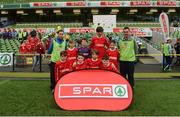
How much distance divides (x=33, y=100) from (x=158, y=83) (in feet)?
16.6

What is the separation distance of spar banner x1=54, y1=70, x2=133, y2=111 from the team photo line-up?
0.93 metres

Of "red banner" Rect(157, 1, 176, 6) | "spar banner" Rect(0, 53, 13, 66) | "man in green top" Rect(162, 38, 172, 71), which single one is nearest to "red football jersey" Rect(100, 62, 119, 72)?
"man in green top" Rect(162, 38, 172, 71)

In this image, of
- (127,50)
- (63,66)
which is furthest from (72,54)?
(127,50)

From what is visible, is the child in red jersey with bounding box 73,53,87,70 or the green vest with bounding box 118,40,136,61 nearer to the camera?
the child in red jersey with bounding box 73,53,87,70

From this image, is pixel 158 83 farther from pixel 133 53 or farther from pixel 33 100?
pixel 33 100

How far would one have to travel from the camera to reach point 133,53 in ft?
37.4

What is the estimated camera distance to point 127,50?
11312 mm

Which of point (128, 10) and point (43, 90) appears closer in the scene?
point (43, 90)

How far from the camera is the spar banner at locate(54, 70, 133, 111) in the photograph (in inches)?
356

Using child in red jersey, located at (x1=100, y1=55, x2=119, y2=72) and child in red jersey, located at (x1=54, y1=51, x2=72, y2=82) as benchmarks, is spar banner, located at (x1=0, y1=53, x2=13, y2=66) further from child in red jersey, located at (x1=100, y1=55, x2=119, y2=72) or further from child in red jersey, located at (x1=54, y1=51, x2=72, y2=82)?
child in red jersey, located at (x1=100, y1=55, x2=119, y2=72)

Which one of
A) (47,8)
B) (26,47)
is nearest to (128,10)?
(47,8)

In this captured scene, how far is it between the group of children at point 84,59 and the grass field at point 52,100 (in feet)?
2.74

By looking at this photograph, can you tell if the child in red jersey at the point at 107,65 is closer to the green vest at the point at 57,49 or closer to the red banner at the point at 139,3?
the green vest at the point at 57,49

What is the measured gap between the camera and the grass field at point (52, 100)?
8953mm
